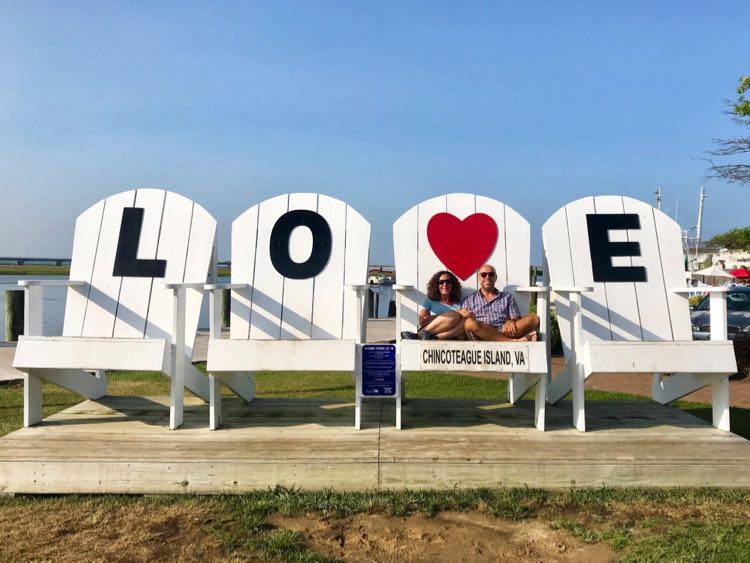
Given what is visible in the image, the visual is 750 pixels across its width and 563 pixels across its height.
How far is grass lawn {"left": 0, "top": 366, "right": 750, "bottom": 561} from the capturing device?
235cm

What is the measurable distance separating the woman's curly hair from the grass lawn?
1.39 meters

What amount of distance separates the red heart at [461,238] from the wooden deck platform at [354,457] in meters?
1.09

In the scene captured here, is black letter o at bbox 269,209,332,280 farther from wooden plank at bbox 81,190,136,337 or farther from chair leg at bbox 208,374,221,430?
wooden plank at bbox 81,190,136,337

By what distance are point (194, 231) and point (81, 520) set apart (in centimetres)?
180

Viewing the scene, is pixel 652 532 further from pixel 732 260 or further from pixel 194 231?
pixel 732 260

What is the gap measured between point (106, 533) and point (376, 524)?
1093 mm

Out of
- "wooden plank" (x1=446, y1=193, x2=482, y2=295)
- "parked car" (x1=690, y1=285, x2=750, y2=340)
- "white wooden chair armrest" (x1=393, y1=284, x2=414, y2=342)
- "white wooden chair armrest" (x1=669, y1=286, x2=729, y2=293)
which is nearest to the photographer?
"white wooden chair armrest" (x1=669, y1=286, x2=729, y2=293)

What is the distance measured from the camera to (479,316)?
392 centimetres

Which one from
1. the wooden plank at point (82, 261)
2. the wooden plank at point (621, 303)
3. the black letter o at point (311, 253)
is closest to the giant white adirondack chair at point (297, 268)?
the black letter o at point (311, 253)

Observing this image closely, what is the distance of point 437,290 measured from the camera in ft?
13.2

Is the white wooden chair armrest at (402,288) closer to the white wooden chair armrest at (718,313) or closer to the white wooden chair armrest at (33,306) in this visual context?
the white wooden chair armrest at (718,313)

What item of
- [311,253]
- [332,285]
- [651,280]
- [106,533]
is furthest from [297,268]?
[651,280]

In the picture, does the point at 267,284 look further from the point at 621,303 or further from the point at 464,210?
the point at 621,303

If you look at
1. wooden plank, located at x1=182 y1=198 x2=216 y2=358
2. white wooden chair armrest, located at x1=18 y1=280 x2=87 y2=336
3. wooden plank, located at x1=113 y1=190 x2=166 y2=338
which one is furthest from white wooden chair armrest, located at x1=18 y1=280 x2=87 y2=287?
wooden plank, located at x1=182 y1=198 x2=216 y2=358
